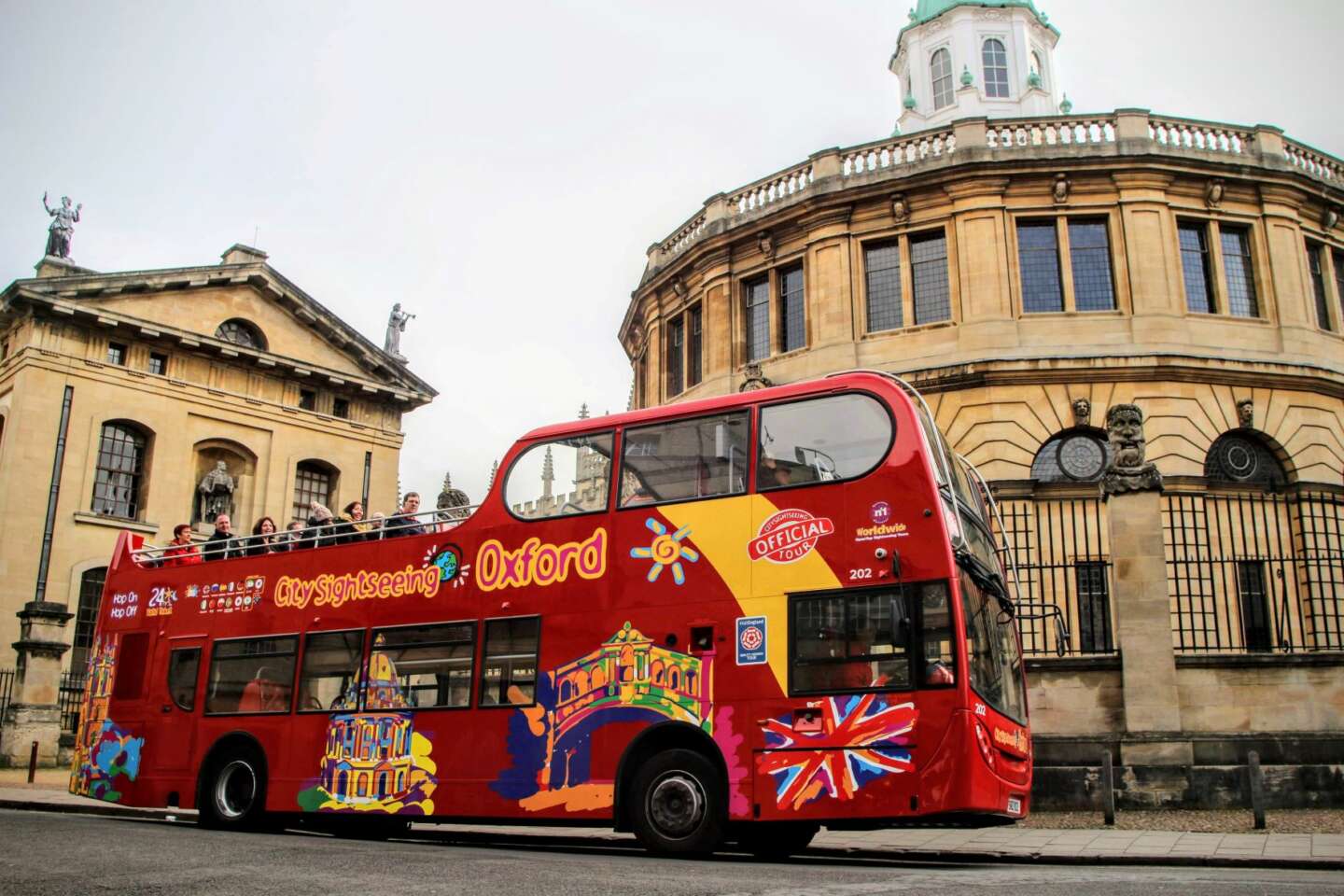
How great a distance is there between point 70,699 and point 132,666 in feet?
57.4

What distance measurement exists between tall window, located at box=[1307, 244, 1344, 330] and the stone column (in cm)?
1326

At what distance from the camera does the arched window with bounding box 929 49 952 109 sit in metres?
43.5

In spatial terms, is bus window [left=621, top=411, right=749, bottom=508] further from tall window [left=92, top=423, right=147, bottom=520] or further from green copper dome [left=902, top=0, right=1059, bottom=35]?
green copper dome [left=902, top=0, right=1059, bottom=35]

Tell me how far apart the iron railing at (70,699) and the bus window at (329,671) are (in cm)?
1831

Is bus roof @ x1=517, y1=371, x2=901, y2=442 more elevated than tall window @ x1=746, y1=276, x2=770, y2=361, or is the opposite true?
tall window @ x1=746, y1=276, x2=770, y2=361

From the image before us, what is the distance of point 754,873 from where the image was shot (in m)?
8.17

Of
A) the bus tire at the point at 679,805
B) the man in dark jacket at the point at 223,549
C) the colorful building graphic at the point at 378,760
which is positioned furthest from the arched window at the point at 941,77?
the bus tire at the point at 679,805

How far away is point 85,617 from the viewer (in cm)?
3288

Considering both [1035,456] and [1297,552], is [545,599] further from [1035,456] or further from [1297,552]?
[1297,552]

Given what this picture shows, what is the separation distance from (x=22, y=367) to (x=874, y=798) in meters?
32.0

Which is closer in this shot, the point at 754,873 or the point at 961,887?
the point at 961,887

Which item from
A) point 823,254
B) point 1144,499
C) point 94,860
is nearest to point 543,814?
point 94,860

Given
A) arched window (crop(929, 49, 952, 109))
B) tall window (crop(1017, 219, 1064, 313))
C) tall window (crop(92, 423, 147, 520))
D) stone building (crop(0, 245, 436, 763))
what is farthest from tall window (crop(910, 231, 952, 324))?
tall window (crop(92, 423, 147, 520))

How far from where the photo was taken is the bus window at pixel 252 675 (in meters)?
13.2
